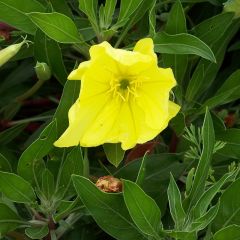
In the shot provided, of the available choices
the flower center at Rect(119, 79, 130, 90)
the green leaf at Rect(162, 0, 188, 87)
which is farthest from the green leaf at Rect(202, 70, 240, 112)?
the flower center at Rect(119, 79, 130, 90)

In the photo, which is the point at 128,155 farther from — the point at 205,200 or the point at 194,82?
the point at 205,200

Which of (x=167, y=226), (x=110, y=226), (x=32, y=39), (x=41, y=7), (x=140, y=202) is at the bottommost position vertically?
(x=167, y=226)

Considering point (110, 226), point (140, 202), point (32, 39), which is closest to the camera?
point (140, 202)

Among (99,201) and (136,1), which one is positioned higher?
(136,1)

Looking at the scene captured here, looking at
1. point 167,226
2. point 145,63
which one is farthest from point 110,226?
point 145,63

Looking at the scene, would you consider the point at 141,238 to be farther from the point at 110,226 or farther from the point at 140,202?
the point at 140,202

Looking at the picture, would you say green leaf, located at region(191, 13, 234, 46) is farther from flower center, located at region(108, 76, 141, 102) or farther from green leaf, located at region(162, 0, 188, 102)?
flower center, located at region(108, 76, 141, 102)
